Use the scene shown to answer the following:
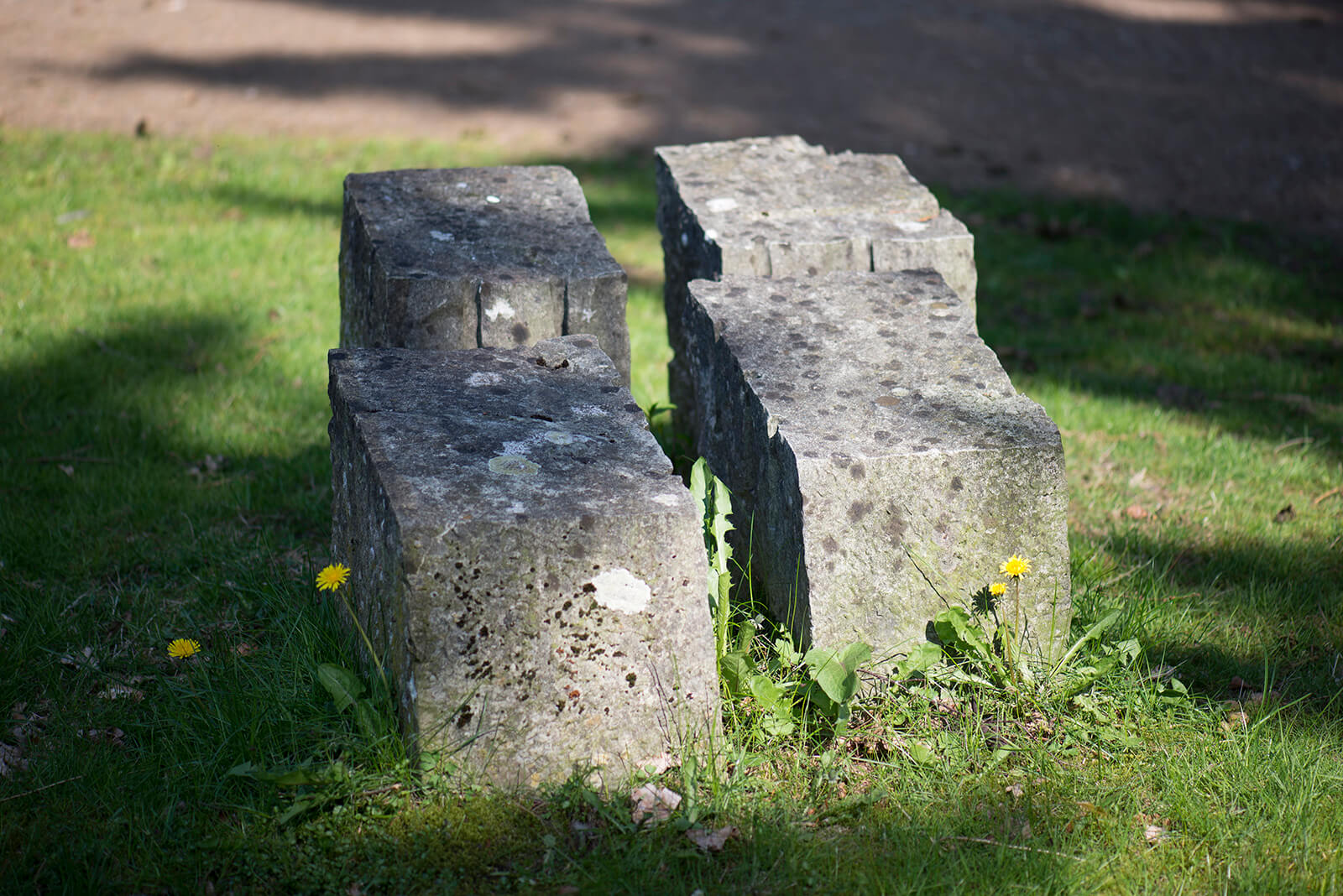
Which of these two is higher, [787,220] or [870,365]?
[787,220]

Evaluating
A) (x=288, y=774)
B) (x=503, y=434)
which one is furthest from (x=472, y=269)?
(x=288, y=774)

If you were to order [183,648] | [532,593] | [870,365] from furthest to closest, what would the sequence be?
1. [870,365]
2. [183,648]
3. [532,593]

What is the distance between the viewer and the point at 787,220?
3516mm

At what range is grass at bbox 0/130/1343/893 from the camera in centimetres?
Answer: 218

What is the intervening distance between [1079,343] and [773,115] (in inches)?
138

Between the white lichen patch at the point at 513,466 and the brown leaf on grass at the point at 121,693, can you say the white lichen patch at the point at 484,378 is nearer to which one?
the white lichen patch at the point at 513,466

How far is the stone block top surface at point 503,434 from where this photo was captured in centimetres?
222

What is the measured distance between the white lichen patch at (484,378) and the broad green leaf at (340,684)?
700 millimetres

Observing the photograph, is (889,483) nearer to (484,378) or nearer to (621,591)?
(621,591)

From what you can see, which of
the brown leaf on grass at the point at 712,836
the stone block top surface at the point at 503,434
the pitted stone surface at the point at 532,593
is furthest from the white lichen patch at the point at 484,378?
the brown leaf on grass at the point at 712,836

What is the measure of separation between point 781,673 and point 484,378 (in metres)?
0.95

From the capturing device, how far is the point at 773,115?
7.93 m

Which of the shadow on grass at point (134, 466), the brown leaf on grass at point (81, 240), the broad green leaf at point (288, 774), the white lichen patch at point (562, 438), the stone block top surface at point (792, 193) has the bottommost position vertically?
the shadow on grass at point (134, 466)

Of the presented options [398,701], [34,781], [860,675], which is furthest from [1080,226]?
[34,781]
